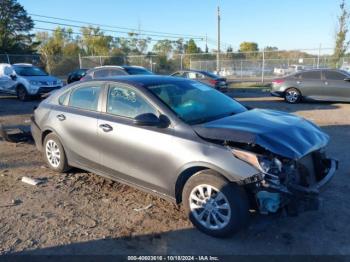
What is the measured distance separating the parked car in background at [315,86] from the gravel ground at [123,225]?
9.09 metres

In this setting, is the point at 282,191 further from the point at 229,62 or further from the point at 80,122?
the point at 229,62

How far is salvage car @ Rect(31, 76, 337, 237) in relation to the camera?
12.5 feet

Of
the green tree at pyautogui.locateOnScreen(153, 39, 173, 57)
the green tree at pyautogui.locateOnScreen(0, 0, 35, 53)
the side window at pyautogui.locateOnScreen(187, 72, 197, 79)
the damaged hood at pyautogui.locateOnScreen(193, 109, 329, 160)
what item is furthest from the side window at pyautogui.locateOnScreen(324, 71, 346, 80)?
the green tree at pyautogui.locateOnScreen(153, 39, 173, 57)

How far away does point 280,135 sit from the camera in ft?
13.5

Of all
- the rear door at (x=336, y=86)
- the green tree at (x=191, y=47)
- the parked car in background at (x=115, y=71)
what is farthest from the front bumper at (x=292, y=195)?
the green tree at (x=191, y=47)

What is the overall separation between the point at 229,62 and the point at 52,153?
29.4 m

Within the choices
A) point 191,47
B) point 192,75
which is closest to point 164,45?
point 191,47

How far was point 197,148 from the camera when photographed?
13.4 ft

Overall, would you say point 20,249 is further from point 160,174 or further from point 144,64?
point 144,64

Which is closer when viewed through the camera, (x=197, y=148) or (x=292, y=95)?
(x=197, y=148)

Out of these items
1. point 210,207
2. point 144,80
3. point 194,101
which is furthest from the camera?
point 144,80

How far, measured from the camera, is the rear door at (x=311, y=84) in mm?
14604

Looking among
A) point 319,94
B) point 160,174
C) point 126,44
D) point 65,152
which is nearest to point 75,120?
point 65,152

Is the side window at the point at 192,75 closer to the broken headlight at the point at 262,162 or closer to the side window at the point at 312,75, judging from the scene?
the side window at the point at 312,75
